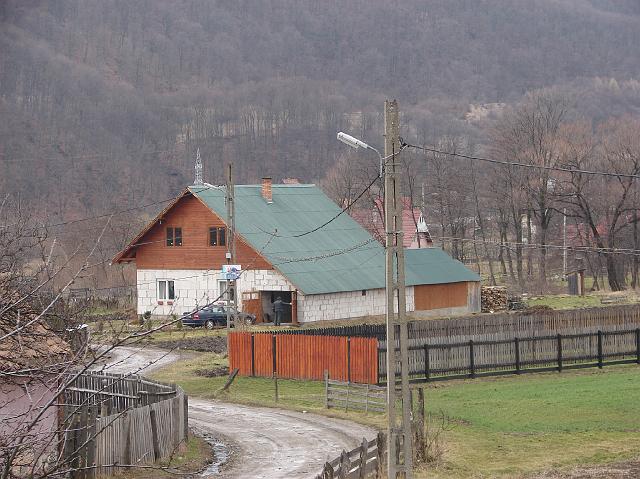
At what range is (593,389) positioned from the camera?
3488cm

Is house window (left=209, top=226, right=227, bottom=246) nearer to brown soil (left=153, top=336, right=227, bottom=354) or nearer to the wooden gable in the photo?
the wooden gable

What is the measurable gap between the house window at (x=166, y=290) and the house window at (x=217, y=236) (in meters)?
3.47

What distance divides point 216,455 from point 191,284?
35.5 m

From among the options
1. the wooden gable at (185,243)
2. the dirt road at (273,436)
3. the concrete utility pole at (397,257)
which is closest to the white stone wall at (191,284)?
the wooden gable at (185,243)

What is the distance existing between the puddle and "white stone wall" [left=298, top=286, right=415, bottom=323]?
27.7 metres

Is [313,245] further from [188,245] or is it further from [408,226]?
[408,226]

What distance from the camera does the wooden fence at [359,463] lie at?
18781 mm

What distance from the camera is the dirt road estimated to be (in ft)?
78.1

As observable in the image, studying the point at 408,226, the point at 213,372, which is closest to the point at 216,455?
the point at 213,372

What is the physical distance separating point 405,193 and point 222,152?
8624 centimetres

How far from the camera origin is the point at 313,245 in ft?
201

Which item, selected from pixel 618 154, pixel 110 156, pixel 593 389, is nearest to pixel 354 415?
pixel 593 389

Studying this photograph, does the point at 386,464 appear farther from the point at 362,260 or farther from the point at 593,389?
the point at 362,260

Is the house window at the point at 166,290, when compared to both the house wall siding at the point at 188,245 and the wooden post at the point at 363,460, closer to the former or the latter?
the house wall siding at the point at 188,245
